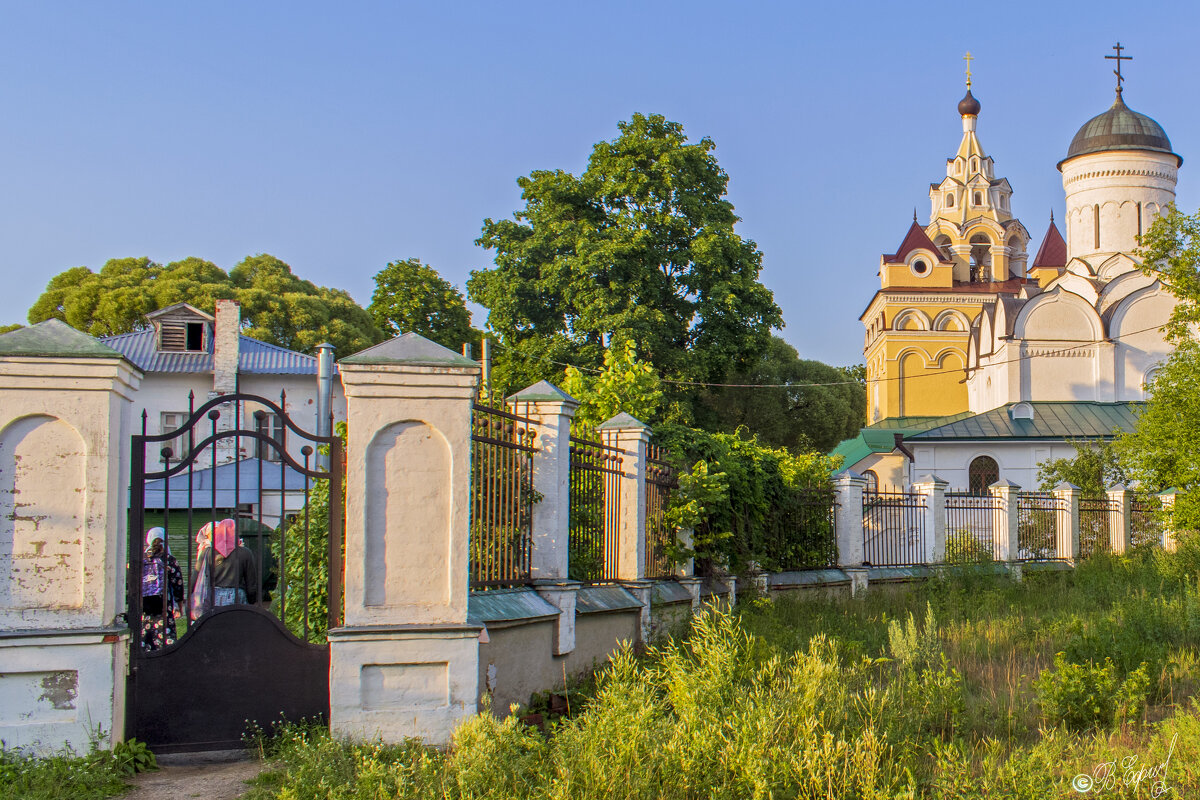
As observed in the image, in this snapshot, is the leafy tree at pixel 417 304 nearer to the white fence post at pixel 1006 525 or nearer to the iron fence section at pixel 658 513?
the white fence post at pixel 1006 525

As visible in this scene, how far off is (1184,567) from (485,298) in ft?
65.0

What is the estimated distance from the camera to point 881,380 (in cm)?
4962

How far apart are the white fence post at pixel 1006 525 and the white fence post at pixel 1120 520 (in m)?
3.13

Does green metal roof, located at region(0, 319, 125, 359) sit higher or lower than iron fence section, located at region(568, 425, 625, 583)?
higher

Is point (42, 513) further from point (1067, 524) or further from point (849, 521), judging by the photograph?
point (1067, 524)

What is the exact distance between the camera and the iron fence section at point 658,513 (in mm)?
10109

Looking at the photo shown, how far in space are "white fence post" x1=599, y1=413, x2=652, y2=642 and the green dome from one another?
116ft

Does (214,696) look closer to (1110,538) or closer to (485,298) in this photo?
(1110,538)

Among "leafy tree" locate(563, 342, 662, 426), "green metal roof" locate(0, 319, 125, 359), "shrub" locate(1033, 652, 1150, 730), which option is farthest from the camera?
"leafy tree" locate(563, 342, 662, 426)

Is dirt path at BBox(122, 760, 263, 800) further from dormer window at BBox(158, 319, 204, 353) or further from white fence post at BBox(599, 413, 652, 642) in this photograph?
dormer window at BBox(158, 319, 204, 353)

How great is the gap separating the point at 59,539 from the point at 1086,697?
637 centimetres

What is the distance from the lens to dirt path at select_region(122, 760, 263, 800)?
536 centimetres

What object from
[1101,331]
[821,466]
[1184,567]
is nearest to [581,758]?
[1184,567]

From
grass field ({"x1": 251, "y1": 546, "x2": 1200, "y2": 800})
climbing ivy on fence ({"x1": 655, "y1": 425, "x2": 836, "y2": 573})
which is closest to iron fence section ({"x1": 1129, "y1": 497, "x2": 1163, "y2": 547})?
climbing ivy on fence ({"x1": 655, "y1": 425, "x2": 836, "y2": 573})
